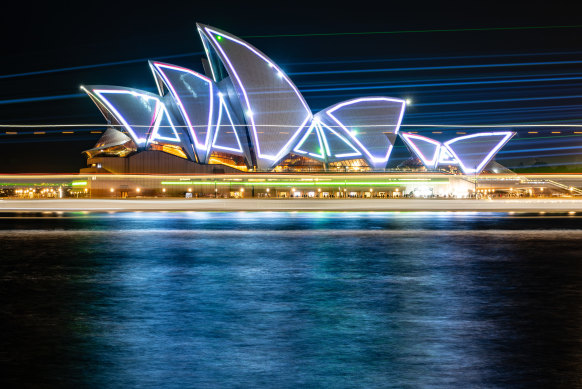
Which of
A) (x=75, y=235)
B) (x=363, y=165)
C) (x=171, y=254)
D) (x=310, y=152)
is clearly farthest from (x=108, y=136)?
(x=171, y=254)

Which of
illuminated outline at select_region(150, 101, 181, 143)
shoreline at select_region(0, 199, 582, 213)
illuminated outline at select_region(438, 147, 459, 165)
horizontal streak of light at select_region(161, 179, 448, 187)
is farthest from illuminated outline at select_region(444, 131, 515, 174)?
shoreline at select_region(0, 199, 582, 213)

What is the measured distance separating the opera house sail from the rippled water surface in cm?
4036

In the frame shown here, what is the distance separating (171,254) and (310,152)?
54702 millimetres

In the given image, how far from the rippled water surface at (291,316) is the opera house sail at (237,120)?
4036 cm

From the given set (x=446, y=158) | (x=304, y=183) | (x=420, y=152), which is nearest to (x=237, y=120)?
(x=304, y=183)

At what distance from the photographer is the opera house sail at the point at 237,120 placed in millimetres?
54312

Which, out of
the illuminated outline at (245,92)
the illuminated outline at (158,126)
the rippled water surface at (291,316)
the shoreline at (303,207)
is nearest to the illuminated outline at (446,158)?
the illuminated outline at (245,92)

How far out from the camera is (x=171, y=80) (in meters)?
54.7

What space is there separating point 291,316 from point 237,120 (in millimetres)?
53562

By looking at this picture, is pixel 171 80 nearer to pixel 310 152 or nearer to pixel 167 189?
pixel 167 189

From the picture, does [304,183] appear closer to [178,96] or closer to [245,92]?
[245,92]

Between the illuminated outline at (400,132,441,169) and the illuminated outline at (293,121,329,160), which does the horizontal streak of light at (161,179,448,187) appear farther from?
the illuminated outline at (400,132,441,169)

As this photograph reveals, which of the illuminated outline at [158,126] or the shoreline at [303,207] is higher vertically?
the illuminated outline at [158,126]

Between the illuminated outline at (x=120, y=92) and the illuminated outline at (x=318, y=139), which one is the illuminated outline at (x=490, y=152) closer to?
the illuminated outline at (x=318, y=139)
